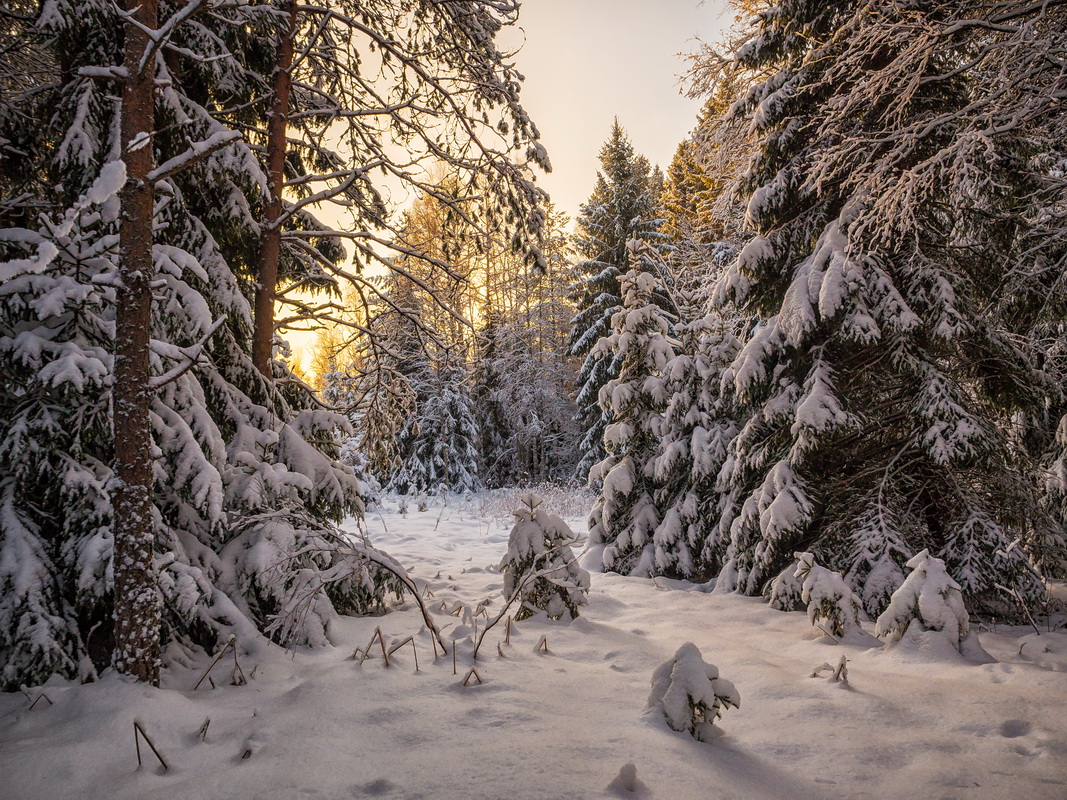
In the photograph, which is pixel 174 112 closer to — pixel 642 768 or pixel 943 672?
pixel 642 768

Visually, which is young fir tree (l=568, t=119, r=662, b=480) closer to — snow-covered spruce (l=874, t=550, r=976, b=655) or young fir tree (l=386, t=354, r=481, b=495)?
young fir tree (l=386, t=354, r=481, b=495)

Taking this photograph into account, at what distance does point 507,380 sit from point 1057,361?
65.1 feet

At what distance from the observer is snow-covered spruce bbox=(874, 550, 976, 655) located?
3.69m

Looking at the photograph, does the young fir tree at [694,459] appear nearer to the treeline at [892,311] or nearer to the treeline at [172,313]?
the treeline at [892,311]

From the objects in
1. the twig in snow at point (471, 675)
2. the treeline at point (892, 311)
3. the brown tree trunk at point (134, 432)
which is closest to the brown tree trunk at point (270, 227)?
the brown tree trunk at point (134, 432)

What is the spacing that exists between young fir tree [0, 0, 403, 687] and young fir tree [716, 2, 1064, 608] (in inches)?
174

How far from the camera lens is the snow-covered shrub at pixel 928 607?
370cm

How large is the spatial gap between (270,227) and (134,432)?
2873 millimetres

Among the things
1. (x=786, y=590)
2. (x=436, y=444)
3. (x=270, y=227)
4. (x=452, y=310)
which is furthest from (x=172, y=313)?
(x=436, y=444)

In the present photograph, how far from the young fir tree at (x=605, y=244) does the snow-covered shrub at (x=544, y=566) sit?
13.5m

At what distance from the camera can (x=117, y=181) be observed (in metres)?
2.36

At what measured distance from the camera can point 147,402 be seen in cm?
278

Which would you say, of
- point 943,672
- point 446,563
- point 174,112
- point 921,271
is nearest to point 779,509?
point 943,672

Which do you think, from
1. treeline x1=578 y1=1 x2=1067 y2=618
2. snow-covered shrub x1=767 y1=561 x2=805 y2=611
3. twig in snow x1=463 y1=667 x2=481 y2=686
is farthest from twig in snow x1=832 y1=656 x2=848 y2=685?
twig in snow x1=463 y1=667 x2=481 y2=686
